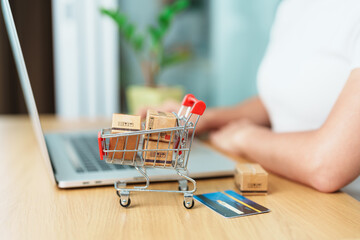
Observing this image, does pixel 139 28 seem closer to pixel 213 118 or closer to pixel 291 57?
pixel 213 118

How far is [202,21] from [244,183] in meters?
1.88

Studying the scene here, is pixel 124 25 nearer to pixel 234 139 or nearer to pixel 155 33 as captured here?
pixel 155 33

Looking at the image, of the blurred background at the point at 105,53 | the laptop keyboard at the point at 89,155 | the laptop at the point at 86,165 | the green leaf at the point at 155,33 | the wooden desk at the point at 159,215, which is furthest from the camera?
the blurred background at the point at 105,53

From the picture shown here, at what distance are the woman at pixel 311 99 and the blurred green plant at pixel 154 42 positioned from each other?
0.90 meters

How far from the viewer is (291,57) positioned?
103 centimetres

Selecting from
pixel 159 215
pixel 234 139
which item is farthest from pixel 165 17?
pixel 159 215

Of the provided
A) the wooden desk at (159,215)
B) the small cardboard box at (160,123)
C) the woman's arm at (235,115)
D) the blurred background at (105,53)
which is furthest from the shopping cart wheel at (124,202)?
the blurred background at (105,53)

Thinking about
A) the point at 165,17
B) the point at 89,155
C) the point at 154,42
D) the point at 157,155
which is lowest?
the point at 89,155

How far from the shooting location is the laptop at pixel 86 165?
0.67 meters

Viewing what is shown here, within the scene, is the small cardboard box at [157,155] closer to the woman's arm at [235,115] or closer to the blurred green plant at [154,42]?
the woman's arm at [235,115]

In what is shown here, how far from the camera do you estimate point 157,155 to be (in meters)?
0.60

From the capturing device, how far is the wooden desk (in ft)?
1.76

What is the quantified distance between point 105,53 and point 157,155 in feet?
6.47

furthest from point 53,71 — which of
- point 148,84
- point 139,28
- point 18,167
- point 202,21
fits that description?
point 18,167
